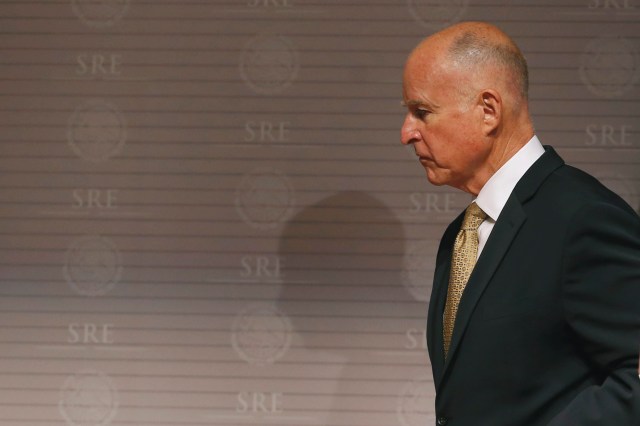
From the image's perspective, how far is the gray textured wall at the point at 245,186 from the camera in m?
3.08

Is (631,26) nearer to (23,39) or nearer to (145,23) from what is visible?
(145,23)

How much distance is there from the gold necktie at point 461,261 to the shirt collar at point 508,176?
6cm

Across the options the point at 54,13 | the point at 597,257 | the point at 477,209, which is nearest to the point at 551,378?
the point at 597,257

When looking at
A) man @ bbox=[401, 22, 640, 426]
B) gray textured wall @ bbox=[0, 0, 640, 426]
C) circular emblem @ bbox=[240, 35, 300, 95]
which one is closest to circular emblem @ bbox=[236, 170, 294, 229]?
gray textured wall @ bbox=[0, 0, 640, 426]

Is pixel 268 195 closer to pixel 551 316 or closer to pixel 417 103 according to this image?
pixel 417 103

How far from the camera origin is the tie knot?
6.21ft

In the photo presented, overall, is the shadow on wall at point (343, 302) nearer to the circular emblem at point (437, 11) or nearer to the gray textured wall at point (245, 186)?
the gray textured wall at point (245, 186)

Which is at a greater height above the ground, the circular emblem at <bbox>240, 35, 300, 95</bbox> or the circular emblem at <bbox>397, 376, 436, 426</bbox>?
the circular emblem at <bbox>240, 35, 300, 95</bbox>

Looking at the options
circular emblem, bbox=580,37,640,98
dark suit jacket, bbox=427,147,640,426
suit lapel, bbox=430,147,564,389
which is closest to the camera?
dark suit jacket, bbox=427,147,640,426

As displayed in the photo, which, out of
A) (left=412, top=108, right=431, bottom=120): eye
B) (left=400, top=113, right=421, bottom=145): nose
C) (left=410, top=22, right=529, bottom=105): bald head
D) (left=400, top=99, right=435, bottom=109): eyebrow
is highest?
(left=410, top=22, right=529, bottom=105): bald head

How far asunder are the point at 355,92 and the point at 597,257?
164 cm

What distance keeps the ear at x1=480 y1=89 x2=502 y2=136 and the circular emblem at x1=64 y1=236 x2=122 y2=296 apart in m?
1.72

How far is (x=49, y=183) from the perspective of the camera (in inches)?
124

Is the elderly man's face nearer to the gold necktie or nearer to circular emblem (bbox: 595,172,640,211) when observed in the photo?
the gold necktie
